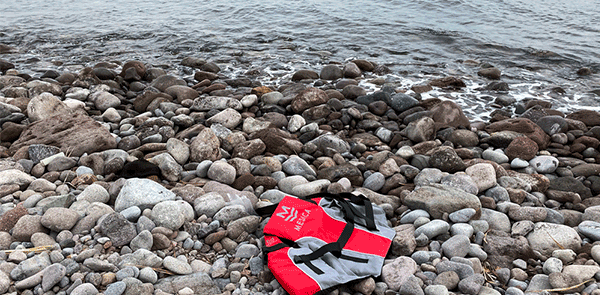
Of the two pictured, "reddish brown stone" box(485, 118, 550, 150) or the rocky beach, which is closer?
the rocky beach

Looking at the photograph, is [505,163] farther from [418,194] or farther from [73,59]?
[73,59]

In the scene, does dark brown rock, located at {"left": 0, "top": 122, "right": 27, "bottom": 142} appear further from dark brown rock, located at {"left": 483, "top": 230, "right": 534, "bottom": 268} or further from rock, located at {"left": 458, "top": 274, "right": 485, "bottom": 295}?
dark brown rock, located at {"left": 483, "top": 230, "right": 534, "bottom": 268}

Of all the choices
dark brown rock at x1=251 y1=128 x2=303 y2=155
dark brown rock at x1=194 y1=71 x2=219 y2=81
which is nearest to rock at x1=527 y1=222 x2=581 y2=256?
dark brown rock at x1=251 y1=128 x2=303 y2=155

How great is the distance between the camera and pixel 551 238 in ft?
9.42

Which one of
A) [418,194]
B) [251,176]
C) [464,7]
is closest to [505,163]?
[418,194]

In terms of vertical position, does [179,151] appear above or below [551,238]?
above

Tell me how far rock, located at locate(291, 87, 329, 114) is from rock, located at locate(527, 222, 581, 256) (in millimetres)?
3706

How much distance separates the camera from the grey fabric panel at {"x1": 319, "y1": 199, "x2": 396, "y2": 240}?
2.97 metres

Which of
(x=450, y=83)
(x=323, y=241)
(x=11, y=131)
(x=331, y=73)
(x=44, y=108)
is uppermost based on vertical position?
(x=44, y=108)

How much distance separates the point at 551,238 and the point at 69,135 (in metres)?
5.05

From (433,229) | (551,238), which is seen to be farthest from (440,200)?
(551,238)

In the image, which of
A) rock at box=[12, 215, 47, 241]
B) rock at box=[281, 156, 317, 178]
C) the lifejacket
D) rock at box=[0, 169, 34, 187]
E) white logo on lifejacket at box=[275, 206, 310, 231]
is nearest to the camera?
the lifejacket

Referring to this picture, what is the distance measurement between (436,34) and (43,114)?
1088cm

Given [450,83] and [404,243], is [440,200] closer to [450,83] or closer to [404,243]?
[404,243]
